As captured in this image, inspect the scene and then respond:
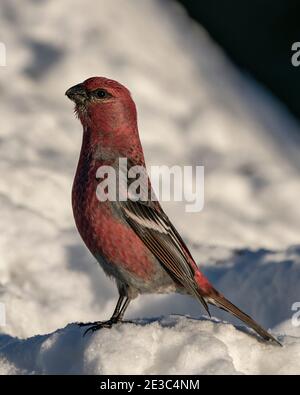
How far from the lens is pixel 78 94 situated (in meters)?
3.86

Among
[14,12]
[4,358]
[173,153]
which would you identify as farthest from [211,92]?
[4,358]

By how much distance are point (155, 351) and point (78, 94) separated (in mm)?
1180

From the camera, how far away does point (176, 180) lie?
653cm

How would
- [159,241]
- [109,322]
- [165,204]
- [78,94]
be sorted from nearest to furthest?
1. [109,322]
2. [159,241]
3. [78,94]
4. [165,204]

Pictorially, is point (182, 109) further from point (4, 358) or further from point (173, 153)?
A: point (4, 358)

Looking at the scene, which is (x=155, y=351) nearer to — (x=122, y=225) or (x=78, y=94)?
(x=122, y=225)

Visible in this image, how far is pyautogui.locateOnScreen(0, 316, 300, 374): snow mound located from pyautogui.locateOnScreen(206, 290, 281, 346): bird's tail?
0.04 m

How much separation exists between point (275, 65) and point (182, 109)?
1058 millimetres

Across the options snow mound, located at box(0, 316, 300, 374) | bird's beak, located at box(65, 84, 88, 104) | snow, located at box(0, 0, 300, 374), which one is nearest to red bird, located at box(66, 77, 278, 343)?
bird's beak, located at box(65, 84, 88, 104)

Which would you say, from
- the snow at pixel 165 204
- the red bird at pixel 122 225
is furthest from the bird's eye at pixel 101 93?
the snow at pixel 165 204

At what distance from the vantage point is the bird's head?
3.84m

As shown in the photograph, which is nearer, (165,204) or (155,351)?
(155,351)

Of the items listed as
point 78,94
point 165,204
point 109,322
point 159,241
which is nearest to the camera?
point 109,322

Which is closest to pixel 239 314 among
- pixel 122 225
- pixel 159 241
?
pixel 159 241
